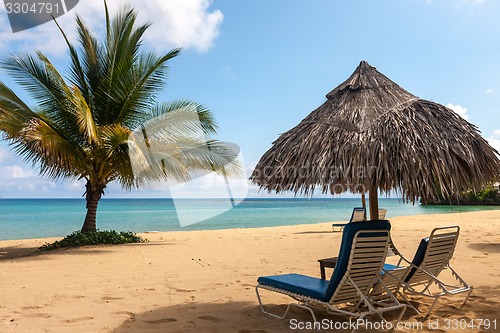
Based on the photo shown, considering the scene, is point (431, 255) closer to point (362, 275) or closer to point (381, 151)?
point (362, 275)

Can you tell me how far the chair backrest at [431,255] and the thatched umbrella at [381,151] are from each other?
1.45 ft

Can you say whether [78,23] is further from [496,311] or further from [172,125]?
[496,311]

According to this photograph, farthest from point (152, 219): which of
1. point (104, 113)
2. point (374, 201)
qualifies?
point (374, 201)

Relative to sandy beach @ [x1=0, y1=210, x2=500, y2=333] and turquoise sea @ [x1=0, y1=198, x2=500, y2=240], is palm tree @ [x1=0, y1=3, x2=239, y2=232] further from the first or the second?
turquoise sea @ [x1=0, y1=198, x2=500, y2=240]

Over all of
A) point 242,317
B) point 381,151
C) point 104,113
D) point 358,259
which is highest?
point 104,113

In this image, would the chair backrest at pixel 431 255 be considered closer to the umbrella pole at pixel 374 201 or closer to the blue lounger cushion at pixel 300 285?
the blue lounger cushion at pixel 300 285

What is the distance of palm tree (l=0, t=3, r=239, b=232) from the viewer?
1006 cm

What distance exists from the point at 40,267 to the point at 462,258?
7624 mm

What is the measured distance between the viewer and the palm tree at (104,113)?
1006 cm

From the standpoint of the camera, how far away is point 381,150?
4387 millimetres

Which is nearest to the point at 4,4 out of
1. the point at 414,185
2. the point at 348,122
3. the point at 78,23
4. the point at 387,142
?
the point at 348,122

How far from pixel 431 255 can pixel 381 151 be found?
118cm

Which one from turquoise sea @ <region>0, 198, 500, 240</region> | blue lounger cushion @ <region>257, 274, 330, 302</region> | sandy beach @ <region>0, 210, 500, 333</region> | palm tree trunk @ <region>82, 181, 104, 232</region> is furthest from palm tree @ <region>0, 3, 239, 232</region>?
blue lounger cushion @ <region>257, 274, 330, 302</region>

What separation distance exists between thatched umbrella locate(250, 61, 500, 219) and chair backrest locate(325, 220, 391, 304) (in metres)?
Result: 0.71
